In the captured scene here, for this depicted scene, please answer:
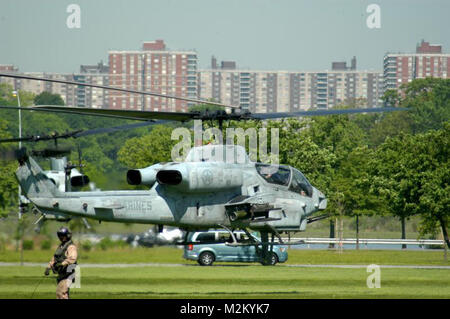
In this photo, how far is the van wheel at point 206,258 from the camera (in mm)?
44847

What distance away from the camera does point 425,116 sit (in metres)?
164

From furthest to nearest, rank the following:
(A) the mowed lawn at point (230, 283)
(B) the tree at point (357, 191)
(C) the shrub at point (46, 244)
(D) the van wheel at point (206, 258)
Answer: (B) the tree at point (357, 191) < (D) the van wheel at point (206, 258) < (C) the shrub at point (46, 244) < (A) the mowed lawn at point (230, 283)

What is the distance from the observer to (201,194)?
1072 inches

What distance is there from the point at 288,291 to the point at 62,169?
Result: 16.9 metres

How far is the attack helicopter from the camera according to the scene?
26828 mm

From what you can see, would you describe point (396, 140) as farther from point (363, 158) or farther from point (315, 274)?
point (315, 274)

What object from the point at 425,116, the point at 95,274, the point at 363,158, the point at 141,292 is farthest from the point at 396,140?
the point at 425,116

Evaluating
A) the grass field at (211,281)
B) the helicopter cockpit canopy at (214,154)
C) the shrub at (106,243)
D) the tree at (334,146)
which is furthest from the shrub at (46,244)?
the tree at (334,146)

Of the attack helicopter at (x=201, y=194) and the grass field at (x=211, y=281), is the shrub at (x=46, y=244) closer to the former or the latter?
the grass field at (x=211, y=281)

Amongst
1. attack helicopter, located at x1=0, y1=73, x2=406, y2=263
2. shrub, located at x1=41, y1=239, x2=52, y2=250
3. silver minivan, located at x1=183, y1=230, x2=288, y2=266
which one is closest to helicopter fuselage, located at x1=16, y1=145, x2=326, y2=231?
attack helicopter, located at x1=0, y1=73, x2=406, y2=263

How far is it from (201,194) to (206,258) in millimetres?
18182

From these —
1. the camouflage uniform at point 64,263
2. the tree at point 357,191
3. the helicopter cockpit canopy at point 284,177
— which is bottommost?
the tree at point 357,191

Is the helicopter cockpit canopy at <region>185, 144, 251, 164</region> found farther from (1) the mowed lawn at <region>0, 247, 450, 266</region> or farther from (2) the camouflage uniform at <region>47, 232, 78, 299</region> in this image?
(1) the mowed lawn at <region>0, 247, 450, 266</region>

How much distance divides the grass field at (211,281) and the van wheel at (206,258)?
25.8 inches
